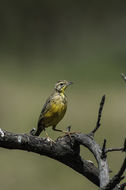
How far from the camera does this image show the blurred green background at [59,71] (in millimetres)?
13953

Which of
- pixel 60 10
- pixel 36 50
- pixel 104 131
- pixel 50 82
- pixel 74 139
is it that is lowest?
pixel 74 139

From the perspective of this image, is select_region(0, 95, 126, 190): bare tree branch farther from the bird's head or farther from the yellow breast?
the bird's head

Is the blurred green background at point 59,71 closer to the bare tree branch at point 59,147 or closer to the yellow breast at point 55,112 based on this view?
the yellow breast at point 55,112

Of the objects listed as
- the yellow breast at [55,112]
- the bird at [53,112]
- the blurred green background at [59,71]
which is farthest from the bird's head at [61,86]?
the blurred green background at [59,71]

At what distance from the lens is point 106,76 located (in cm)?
2097

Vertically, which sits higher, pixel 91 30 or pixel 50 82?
pixel 91 30

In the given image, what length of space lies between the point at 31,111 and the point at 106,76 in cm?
425

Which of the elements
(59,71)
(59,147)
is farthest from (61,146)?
(59,71)

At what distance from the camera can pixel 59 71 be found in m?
21.8

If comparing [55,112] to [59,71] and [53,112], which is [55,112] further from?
[59,71]

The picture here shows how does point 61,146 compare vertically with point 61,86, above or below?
below

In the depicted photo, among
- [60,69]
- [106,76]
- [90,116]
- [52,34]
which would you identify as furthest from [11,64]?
[90,116]

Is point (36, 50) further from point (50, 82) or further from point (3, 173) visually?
point (3, 173)

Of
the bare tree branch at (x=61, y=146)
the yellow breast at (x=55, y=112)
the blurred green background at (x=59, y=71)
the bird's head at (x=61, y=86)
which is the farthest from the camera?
the blurred green background at (x=59, y=71)
